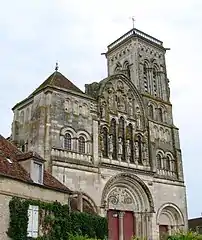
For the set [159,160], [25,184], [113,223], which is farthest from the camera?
[159,160]

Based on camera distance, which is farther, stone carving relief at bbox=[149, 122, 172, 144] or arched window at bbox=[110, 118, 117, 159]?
stone carving relief at bbox=[149, 122, 172, 144]

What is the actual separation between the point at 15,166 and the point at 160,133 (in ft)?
53.7

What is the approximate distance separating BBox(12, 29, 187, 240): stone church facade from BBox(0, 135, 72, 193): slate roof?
3737mm

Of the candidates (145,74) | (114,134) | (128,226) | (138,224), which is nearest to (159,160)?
(114,134)

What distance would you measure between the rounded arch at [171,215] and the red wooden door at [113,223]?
14.0ft

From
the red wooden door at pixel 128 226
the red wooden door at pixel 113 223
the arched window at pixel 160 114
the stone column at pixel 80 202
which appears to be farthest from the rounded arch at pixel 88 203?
the arched window at pixel 160 114

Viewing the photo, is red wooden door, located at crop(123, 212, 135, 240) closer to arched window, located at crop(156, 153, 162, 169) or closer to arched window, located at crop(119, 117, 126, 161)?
arched window, located at crop(119, 117, 126, 161)

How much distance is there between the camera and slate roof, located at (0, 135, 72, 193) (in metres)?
19.2

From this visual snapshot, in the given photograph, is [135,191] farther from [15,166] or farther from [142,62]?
[15,166]

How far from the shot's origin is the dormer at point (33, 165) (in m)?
20.3

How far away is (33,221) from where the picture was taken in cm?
1927

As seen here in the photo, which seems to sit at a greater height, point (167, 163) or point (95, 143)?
point (95, 143)

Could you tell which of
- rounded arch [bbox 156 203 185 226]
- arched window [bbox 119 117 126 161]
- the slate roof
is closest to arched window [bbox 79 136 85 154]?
arched window [bbox 119 117 126 161]

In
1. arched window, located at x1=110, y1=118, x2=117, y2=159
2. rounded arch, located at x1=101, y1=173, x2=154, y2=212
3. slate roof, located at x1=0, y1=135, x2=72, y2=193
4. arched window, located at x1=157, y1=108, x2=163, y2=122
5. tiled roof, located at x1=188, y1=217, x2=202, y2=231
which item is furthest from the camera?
tiled roof, located at x1=188, y1=217, x2=202, y2=231
